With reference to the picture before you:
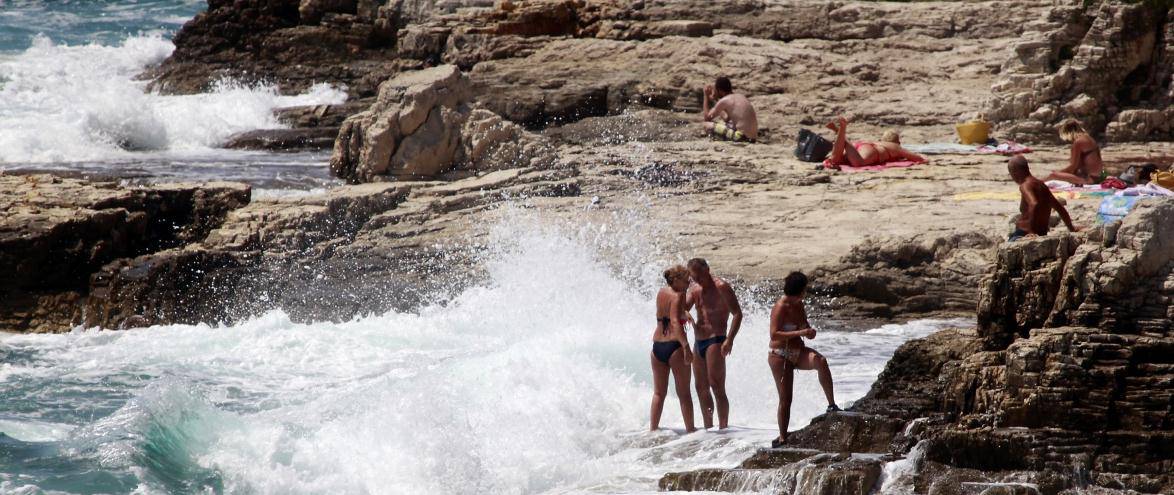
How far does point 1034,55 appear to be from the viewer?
584 inches

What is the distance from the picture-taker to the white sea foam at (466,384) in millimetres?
8523

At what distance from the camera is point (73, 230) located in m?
12.6

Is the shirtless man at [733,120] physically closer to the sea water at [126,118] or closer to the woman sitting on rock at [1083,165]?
the woman sitting on rock at [1083,165]

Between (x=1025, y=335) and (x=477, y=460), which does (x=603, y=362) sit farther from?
(x=1025, y=335)

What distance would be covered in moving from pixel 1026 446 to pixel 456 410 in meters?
4.07

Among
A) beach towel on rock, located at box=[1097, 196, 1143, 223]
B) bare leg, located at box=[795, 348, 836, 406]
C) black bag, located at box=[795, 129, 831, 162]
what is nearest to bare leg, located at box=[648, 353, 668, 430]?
bare leg, located at box=[795, 348, 836, 406]

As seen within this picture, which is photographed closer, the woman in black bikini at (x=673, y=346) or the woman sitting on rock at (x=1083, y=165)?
the woman in black bikini at (x=673, y=346)

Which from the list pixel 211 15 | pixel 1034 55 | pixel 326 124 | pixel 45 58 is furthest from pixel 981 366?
pixel 45 58

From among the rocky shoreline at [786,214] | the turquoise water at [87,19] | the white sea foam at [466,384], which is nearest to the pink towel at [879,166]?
the rocky shoreline at [786,214]

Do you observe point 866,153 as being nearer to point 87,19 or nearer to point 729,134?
point 729,134

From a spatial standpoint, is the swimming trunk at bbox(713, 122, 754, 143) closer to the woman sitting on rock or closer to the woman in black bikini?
the woman sitting on rock

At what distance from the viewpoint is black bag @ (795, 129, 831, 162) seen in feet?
46.6

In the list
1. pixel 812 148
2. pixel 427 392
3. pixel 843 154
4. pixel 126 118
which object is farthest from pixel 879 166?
pixel 126 118

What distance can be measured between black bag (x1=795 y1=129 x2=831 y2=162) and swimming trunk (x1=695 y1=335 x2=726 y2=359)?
228 inches
